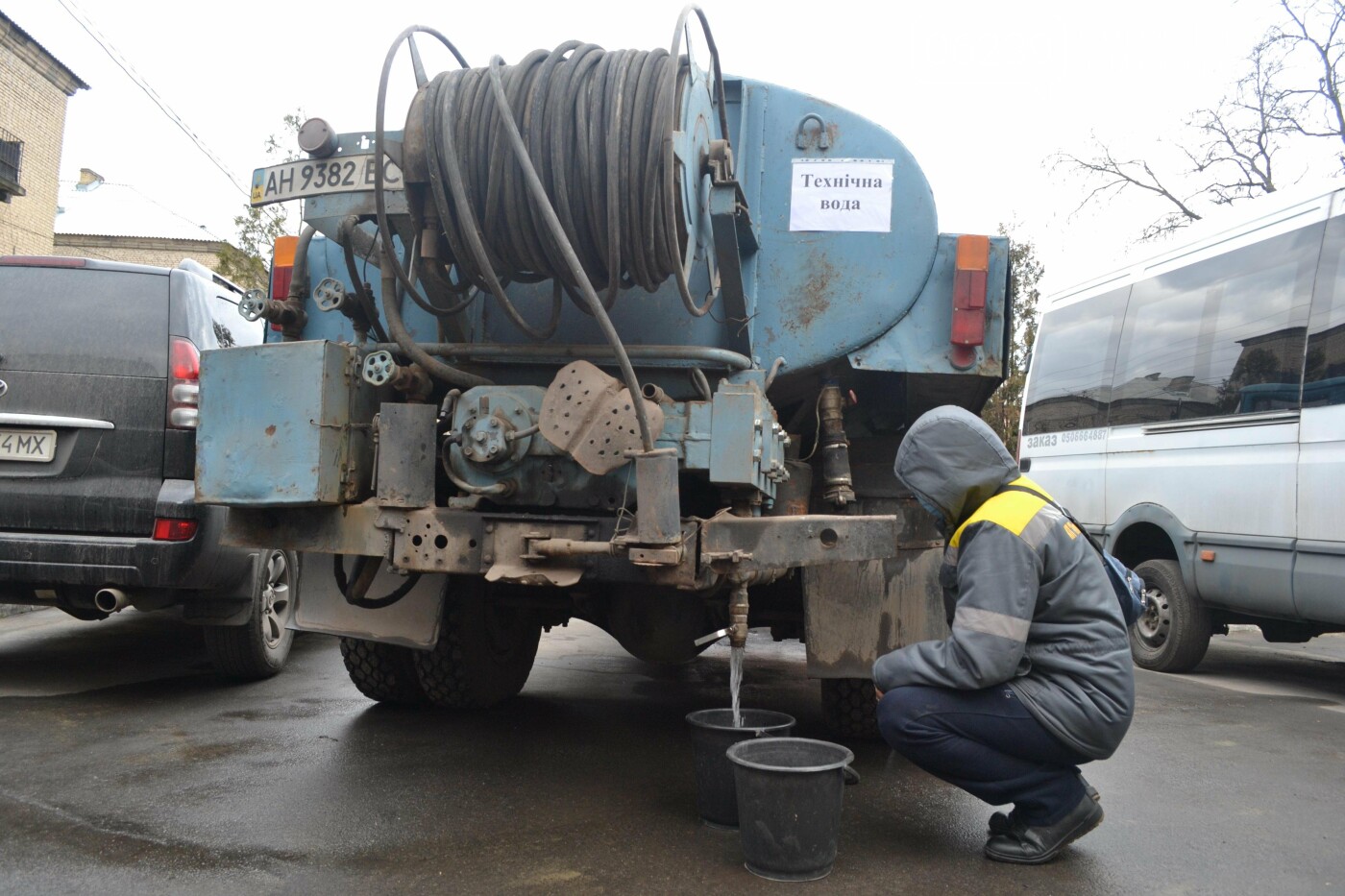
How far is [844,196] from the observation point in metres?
4.19

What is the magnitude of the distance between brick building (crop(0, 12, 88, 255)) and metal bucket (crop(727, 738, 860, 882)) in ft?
73.3

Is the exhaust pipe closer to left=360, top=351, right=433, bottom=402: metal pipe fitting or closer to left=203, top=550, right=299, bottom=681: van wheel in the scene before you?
left=203, top=550, right=299, bottom=681: van wheel

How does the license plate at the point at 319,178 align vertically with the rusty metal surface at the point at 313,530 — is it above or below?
above

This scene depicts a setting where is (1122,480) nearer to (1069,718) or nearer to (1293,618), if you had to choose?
(1293,618)

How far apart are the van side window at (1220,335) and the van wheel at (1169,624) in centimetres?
107

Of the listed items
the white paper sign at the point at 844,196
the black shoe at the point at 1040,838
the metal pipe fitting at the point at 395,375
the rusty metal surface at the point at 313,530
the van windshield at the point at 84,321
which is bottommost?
the black shoe at the point at 1040,838

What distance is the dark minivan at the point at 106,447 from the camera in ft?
14.5

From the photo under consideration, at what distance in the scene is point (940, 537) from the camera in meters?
4.31

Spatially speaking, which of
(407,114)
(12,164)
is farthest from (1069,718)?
(12,164)

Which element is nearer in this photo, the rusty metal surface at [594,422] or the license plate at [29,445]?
the rusty metal surface at [594,422]

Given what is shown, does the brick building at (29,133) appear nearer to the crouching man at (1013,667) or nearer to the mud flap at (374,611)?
the mud flap at (374,611)

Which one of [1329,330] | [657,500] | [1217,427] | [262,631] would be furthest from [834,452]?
[1217,427]

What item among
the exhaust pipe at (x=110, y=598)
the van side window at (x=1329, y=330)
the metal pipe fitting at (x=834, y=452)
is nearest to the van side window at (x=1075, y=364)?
the van side window at (x=1329, y=330)

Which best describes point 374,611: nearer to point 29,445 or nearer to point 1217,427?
point 29,445
